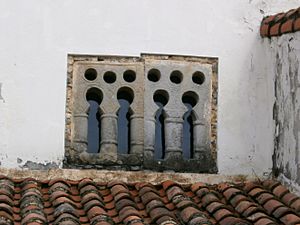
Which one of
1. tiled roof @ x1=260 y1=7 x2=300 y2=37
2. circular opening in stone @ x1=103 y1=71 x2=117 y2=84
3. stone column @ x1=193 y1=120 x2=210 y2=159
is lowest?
stone column @ x1=193 y1=120 x2=210 y2=159

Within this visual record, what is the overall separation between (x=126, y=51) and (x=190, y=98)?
822mm

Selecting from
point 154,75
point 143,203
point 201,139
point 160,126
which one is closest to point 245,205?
point 143,203

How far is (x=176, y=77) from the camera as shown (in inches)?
324

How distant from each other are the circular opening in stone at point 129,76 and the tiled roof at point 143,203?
114 centimetres

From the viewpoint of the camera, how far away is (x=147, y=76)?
8.10 meters

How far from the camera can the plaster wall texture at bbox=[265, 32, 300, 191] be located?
7.54m

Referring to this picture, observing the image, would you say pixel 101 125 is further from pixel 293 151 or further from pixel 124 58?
pixel 293 151

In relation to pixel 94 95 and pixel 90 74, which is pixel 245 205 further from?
pixel 90 74

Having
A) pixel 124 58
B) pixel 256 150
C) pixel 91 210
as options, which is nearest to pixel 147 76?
pixel 124 58

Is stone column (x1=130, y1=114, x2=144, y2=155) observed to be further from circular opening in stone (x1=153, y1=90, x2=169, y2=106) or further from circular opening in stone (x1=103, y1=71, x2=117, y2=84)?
circular opening in stone (x1=103, y1=71, x2=117, y2=84)

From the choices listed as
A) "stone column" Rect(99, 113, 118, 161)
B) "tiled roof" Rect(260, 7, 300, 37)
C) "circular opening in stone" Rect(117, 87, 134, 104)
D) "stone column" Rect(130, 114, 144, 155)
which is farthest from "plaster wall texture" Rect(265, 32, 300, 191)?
"stone column" Rect(99, 113, 118, 161)

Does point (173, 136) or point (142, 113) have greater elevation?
point (142, 113)

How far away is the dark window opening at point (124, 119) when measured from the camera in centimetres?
804

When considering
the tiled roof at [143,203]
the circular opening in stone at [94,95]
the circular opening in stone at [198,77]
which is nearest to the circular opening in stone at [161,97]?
the circular opening in stone at [198,77]
